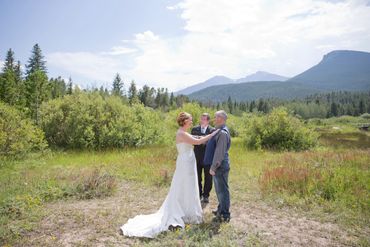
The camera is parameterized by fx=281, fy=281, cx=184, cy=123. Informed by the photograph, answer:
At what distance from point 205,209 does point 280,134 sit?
14536mm

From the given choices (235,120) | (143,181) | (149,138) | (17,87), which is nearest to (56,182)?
(143,181)

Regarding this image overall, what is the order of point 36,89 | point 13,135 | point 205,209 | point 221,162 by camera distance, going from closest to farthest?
point 221,162 < point 205,209 < point 13,135 < point 36,89

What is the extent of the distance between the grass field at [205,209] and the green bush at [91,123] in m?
6.92

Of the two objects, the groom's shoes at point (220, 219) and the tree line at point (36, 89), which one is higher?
the tree line at point (36, 89)

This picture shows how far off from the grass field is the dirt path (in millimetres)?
18

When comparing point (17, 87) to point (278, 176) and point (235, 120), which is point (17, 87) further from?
point (278, 176)

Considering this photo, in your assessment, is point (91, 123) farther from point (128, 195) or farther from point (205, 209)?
point (205, 209)

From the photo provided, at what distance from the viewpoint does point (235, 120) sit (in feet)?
111

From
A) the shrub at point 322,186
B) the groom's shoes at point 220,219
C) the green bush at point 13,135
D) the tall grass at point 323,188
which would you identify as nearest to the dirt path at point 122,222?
the groom's shoes at point 220,219

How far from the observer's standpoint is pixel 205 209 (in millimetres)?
7078

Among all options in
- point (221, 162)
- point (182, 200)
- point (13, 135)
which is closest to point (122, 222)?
point (182, 200)

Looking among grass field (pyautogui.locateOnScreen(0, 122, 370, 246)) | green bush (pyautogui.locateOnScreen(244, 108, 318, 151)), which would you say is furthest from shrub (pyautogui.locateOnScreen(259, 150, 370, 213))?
green bush (pyautogui.locateOnScreen(244, 108, 318, 151))

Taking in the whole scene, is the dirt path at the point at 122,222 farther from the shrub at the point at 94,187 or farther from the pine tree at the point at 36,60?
the pine tree at the point at 36,60

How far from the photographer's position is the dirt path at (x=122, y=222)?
533 cm
